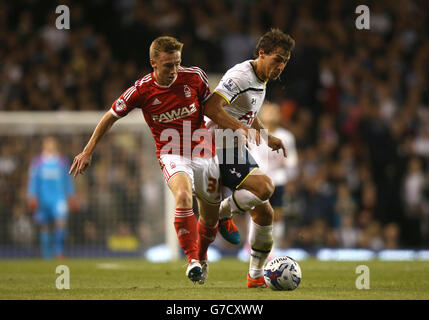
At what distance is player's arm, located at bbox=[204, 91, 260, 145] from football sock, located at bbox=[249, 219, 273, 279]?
93cm

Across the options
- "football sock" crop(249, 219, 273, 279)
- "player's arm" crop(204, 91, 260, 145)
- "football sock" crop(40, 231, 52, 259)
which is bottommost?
"football sock" crop(40, 231, 52, 259)

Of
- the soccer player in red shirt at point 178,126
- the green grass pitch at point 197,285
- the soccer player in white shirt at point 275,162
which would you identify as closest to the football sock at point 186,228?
the soccer player in red shirt at point 178,126

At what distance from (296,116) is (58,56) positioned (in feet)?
17.1

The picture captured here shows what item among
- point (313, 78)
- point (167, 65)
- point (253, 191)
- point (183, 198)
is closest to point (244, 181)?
point (253, 191)

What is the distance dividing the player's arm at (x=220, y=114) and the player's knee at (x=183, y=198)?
69cm

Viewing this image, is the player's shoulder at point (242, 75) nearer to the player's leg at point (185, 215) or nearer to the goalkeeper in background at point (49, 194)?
the player's leg at point (185, 215)

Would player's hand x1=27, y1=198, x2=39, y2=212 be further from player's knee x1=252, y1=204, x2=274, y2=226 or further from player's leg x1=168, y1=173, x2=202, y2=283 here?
player's knee x1=252, y1=204, x2=274, y2=226

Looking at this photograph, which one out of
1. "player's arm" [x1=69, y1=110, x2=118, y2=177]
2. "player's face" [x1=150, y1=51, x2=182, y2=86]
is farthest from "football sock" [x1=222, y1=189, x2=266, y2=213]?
"player's arm" [x1=69, y1=110, x2=118, y2=177]

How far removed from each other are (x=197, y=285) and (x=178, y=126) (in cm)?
153

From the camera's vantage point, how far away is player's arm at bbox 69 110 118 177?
277 inches

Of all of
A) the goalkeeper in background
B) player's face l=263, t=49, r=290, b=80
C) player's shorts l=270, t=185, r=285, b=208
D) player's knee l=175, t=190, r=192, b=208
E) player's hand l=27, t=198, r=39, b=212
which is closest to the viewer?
player's knee l=175, t=190, r=192, b=208

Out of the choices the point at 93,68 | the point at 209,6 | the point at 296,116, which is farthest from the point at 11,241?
the point at 209,6

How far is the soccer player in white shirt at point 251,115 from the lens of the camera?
23.6 feet

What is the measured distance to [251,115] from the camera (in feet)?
24.8
